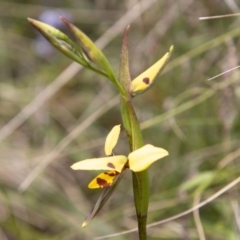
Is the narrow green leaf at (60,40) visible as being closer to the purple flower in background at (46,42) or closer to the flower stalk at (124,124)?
the flower stalk at (124,124)

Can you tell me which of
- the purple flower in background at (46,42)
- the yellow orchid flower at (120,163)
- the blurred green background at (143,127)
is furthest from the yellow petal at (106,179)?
the purple flower in background at (46,42)

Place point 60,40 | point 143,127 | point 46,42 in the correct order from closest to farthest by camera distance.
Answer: point 60,40, point 143,127, point 46,42

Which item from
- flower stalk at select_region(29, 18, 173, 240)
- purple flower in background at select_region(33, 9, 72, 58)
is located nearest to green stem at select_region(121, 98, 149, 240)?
flower stalk at select_region(29, 18, 173, 240)

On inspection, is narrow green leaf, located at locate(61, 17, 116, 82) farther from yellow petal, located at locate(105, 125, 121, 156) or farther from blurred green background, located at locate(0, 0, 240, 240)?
blurred green background, located at locate(0, 0, 240, 240)

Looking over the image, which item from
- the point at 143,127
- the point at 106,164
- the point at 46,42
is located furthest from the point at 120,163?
the point at 46,42

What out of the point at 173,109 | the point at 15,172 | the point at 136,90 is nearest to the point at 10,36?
the point at 15,172

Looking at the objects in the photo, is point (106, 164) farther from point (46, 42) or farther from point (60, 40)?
point (46, 42)

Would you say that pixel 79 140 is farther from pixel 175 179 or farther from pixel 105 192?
pixel 105 192
